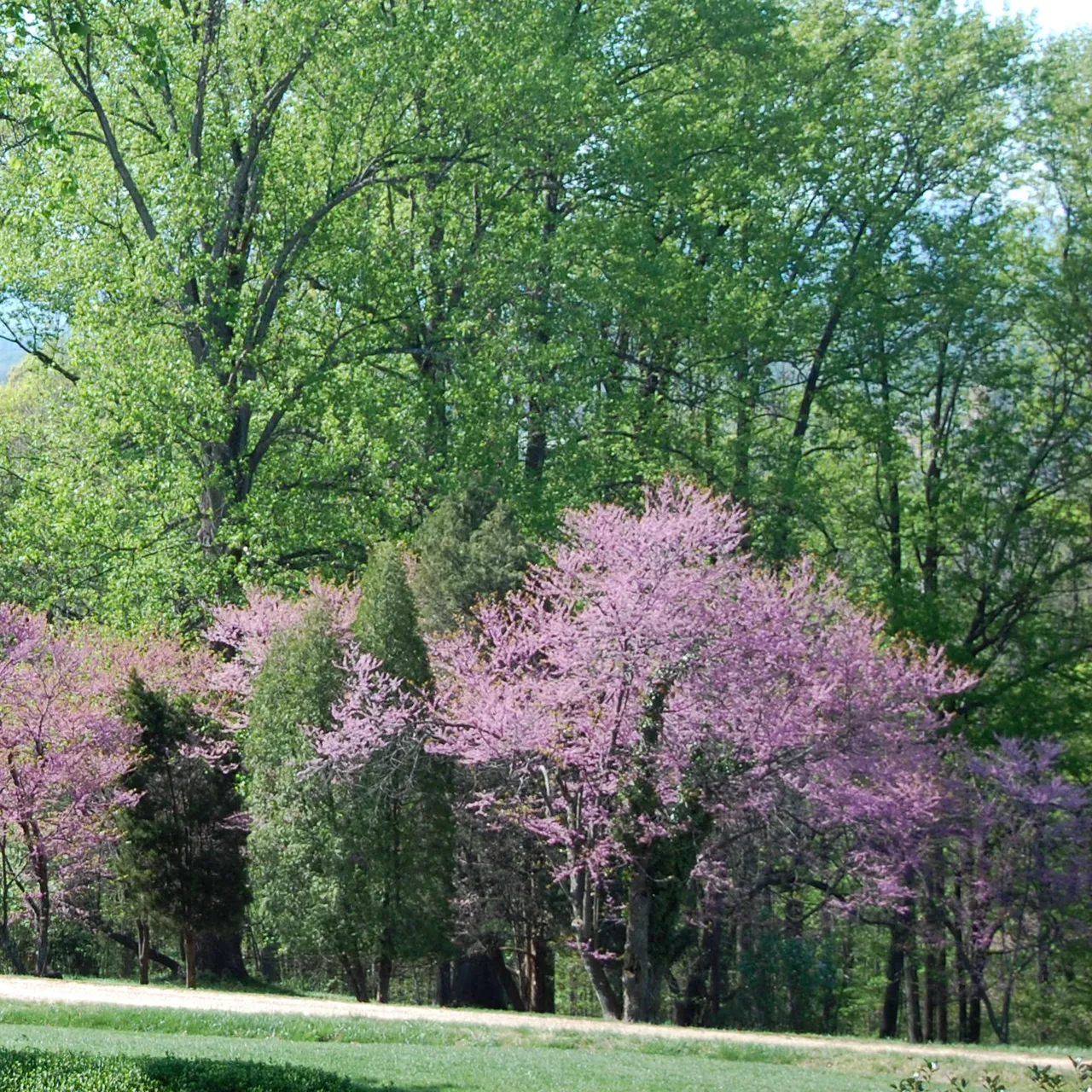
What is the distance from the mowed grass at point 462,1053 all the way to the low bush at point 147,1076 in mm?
764

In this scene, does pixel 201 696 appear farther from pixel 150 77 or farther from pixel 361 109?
pixel 150 77

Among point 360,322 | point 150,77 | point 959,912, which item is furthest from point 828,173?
point 150,77

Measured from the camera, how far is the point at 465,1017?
1636cm

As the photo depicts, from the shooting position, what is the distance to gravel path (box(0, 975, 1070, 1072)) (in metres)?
15.3

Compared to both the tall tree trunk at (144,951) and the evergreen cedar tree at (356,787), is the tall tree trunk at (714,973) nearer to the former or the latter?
the evergreen cedar tree at (356,787)

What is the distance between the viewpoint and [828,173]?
3244 centimetres

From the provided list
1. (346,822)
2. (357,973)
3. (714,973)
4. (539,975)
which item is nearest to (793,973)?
(714,973)

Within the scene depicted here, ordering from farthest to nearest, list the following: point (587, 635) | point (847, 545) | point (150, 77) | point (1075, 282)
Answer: point (847, 545) → point (1075, 282) → point (587, 635) → point (150, 77)

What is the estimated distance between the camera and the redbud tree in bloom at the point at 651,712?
19156 millimetres

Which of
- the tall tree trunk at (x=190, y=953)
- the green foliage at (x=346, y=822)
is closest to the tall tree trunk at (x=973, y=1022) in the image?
the green foliage at (x=346, y=822)

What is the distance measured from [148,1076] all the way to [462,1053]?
13.3 feet

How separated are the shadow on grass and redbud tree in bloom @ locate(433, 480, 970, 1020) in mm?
8984

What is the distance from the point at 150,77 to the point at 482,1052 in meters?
9.00

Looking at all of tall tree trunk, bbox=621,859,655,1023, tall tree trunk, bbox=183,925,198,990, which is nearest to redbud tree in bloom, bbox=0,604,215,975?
tall tree trunk, bbox=183,925,198,990
